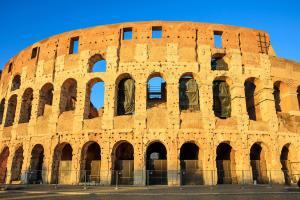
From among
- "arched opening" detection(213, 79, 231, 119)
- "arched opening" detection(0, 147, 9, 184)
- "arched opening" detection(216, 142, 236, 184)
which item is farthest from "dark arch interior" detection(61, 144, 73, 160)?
"arched opening" detection(213, 79, 231, 119)

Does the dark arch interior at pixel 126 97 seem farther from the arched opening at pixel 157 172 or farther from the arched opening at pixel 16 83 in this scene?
the arched opening at pixel 16 83

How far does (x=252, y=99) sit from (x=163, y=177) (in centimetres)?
1015

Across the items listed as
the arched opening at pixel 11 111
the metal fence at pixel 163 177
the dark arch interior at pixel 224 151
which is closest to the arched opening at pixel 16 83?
the arched opening at pixel 11 111

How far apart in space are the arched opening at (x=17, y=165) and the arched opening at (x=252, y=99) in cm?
1938

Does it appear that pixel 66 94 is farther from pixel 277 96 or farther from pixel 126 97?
pixel 277 96

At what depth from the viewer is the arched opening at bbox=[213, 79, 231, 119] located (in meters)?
20.1

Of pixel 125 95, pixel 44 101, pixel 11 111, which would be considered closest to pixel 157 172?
pixel 125 95

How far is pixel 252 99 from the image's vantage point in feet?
70.7

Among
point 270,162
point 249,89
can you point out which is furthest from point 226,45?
point 270,162

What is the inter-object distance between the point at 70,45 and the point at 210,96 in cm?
1207

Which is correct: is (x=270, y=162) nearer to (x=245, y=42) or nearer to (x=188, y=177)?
(x=188, y=177)

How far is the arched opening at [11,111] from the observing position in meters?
23.5

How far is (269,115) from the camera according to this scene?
63.5 ft

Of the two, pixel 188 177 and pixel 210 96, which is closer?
pixel 188 177
